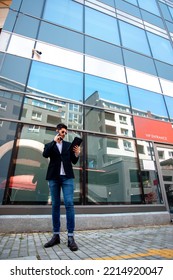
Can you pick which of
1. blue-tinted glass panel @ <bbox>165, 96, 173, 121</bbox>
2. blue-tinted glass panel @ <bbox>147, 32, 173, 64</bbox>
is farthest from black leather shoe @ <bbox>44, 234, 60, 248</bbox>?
blue-tinted glass panel @ <bbox>147, 32, 173, 64</bbox>

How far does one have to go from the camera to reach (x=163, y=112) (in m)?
7.93

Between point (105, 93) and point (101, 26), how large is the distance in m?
4.20

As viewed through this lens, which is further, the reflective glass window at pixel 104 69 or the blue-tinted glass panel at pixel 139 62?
the blue-tinted glass panel at pixel 139 62

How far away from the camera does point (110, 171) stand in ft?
18.8

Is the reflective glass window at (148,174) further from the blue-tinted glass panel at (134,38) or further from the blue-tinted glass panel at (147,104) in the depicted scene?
the blue-tinted glass panel at (134,38)

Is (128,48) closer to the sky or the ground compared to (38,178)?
closer to the sky

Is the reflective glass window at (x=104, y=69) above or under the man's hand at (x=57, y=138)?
above

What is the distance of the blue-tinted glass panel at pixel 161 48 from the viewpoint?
9898 millimetres

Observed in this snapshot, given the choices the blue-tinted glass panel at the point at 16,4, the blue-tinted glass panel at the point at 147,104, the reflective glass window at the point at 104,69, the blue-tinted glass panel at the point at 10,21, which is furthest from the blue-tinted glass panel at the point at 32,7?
the blue-tinted glass panel at the point at 147,104

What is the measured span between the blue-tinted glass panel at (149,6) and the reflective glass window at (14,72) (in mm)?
9843
